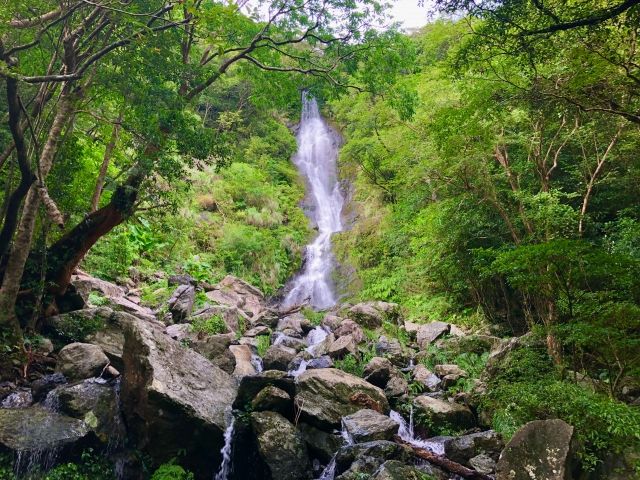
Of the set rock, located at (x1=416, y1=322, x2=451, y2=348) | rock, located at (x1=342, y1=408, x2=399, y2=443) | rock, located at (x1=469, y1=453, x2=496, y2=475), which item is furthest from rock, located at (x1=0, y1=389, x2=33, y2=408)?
rock, located at (x1=416, y1=322, x2=451, y2=348)

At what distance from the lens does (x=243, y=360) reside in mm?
9516

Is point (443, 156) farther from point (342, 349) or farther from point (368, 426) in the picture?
point (368, 426)

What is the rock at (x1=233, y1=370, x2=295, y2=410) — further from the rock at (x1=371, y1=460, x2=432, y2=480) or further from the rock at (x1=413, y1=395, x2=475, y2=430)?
the rock at (x1=371, y1=460, x2=432, y2=480)

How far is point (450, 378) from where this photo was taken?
8.45 m

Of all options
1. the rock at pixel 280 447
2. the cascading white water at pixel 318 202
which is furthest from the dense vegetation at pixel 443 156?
the cascading white water at pixel 318 202

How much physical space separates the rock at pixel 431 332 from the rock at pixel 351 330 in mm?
1592

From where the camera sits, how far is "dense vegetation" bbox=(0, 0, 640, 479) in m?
5.15

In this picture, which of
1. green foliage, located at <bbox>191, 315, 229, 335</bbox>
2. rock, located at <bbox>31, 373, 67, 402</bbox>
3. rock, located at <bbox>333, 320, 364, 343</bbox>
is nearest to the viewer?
rock, located at <bbox>31, 373, 67, 402</bbox>

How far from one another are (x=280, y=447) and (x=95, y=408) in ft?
8.74

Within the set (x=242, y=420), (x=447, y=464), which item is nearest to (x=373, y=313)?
(x=242, y=420)

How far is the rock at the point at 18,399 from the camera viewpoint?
606cm

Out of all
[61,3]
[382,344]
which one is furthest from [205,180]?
[61,3]

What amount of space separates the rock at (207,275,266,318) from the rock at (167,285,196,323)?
141 cm

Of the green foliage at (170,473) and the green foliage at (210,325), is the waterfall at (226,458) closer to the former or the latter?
the green foliage at (170,473)
